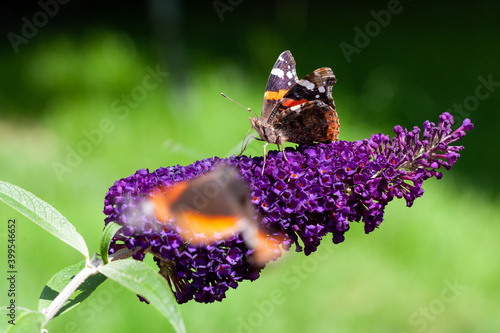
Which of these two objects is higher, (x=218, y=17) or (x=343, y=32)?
(x=343, y=32)

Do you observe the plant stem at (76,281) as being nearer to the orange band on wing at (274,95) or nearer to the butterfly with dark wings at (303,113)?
the butterfly with dark wings at (303,113)

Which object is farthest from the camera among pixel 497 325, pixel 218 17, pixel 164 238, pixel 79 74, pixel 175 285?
pixel 218 17

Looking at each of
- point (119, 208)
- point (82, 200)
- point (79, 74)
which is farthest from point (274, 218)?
point (79, 74)

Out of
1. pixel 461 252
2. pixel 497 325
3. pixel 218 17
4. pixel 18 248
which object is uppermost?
pixel 218 17

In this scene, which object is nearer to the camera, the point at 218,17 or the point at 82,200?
the point at 82,200

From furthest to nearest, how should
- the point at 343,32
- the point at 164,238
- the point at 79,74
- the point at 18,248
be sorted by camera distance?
the point at 343,32 → the point at 79,74 → the point at 18,248 → the point at 164,238

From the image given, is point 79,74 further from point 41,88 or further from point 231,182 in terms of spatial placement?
point 231,182

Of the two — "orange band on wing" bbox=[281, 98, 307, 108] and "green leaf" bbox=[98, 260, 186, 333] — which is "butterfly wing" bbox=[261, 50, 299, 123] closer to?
"orange band on wing" bbox=[281, 98, 307, 108]

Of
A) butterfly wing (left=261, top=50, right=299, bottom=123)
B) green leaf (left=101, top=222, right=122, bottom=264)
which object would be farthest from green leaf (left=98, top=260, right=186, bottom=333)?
butterfly wing (left=261, top=50, right=299, bottom=123)
